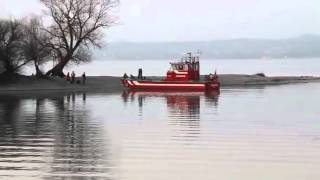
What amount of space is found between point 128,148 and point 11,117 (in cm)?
1212

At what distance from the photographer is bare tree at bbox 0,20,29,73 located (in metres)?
53.8

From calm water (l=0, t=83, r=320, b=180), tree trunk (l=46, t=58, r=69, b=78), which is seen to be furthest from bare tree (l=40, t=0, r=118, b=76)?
calm water (l=0, t=83, r=320, b=180)

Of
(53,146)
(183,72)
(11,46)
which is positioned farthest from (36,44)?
(53,146)

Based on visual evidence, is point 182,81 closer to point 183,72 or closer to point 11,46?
point 183,72

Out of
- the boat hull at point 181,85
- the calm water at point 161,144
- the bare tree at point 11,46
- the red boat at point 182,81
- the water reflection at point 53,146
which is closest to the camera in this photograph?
the calm water at point 161,144

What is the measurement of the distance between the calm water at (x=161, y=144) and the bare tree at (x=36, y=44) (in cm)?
2642

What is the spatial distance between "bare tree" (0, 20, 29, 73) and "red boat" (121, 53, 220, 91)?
9819 mm

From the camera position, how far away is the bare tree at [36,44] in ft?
186

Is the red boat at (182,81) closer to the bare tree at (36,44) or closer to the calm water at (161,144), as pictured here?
the bare tree at (36,44)

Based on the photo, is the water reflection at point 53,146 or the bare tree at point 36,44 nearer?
the water reflection at point 53,146

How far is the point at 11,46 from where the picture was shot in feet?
177

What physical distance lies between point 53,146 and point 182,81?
37014mm

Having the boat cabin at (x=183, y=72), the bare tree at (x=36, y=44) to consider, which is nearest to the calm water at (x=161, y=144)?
the boat cabin at (x=183, y=72)

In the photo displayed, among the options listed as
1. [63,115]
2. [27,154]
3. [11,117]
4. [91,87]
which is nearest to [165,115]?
[63,115]
